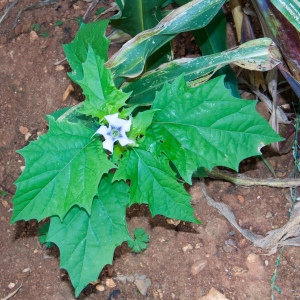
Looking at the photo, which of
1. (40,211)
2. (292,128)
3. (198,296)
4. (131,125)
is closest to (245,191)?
(292,128)

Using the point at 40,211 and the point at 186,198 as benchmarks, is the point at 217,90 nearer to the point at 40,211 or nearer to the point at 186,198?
the point at 186,198

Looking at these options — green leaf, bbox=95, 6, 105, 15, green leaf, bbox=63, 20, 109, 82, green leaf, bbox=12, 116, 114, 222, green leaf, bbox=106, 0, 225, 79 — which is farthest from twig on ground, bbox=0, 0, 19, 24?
green leaf, bbox=12, 116, 114, 222

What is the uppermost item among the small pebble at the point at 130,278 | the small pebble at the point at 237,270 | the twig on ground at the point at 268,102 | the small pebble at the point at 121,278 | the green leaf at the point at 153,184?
the green leaf at the point at 153,184

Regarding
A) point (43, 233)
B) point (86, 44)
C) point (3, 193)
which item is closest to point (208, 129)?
point (86, 44)

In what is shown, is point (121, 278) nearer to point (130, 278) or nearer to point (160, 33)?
point (130, 278)

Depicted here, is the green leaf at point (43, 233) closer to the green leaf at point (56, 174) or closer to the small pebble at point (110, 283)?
the small pebble at point (110, 283)

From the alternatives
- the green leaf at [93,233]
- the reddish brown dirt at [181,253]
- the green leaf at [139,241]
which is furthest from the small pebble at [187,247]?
the green leaf at [93,233]

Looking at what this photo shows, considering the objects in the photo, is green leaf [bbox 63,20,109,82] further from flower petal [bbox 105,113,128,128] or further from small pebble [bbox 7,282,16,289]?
small pebble [bbox 7,282,16,289]
